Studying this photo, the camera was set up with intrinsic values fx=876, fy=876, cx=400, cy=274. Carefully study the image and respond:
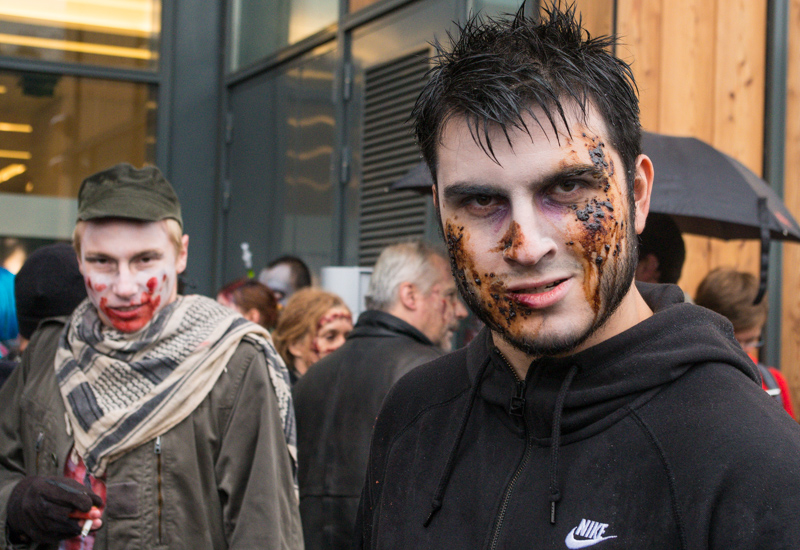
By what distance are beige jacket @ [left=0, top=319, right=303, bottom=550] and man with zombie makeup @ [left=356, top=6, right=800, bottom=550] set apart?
3.33 feet

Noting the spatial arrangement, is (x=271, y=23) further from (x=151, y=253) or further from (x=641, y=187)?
(x=641, y=187)

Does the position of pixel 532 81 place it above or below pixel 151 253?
above

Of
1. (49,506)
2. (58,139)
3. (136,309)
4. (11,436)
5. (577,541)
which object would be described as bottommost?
(49,506)

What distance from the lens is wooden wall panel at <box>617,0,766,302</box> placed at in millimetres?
4957

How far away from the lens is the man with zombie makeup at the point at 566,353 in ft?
3.65

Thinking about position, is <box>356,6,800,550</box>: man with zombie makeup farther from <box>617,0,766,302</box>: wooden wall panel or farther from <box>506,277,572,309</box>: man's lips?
<box>617,0,766,302</box>: wooden wall panel

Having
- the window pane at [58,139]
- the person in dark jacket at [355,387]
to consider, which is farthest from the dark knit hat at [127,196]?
the window pane at [58,139]

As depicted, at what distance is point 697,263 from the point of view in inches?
195

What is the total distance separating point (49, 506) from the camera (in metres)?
2.36

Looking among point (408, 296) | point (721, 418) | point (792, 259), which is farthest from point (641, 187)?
point (792, 259)

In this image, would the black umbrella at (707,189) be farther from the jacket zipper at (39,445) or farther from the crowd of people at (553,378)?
the jacket zipper at (39,445)

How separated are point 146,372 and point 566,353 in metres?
1.69

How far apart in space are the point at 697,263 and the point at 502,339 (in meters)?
3.90

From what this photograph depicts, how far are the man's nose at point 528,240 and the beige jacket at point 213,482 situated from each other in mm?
1387
